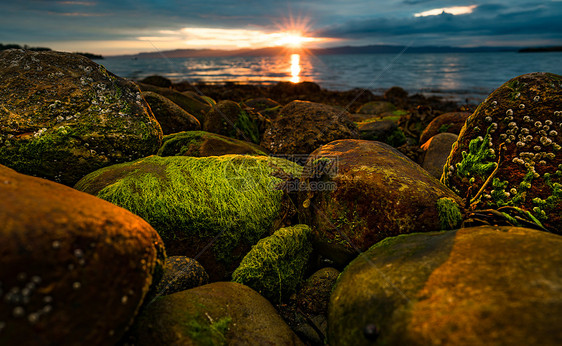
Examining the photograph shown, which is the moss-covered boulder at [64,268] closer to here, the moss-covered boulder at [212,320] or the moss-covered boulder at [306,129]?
the moss-covered boulder at [212,320]

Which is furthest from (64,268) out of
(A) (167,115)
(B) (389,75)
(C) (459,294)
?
(B) (389,75)

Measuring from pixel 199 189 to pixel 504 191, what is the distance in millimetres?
3608

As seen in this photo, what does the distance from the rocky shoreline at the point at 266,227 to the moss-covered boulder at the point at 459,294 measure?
0.4 inches

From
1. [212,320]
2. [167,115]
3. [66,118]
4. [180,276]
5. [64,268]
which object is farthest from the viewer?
[167,115]

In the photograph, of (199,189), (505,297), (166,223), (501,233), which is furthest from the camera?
(199,189)

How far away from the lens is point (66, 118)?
3867 mm

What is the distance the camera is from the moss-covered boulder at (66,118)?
12.0ft

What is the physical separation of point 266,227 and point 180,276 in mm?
1296

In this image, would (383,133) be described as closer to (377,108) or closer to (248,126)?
(248,126)

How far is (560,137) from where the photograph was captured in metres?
2.85

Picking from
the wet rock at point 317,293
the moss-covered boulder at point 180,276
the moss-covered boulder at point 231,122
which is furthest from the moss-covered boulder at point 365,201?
the moss-covered boulder at point 231,122

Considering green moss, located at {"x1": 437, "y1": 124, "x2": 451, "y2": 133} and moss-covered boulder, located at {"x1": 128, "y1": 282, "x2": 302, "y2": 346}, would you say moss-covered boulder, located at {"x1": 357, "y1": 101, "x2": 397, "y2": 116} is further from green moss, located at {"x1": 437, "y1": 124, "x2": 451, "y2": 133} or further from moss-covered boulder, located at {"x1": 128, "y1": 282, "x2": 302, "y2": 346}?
moss-covered boulder, located at {"x1": 128, "y1": 282, "x2": 302, "y2": 346}

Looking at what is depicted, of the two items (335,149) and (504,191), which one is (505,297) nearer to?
(504,191)

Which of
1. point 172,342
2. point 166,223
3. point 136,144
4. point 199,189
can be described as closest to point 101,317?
point 172,342
